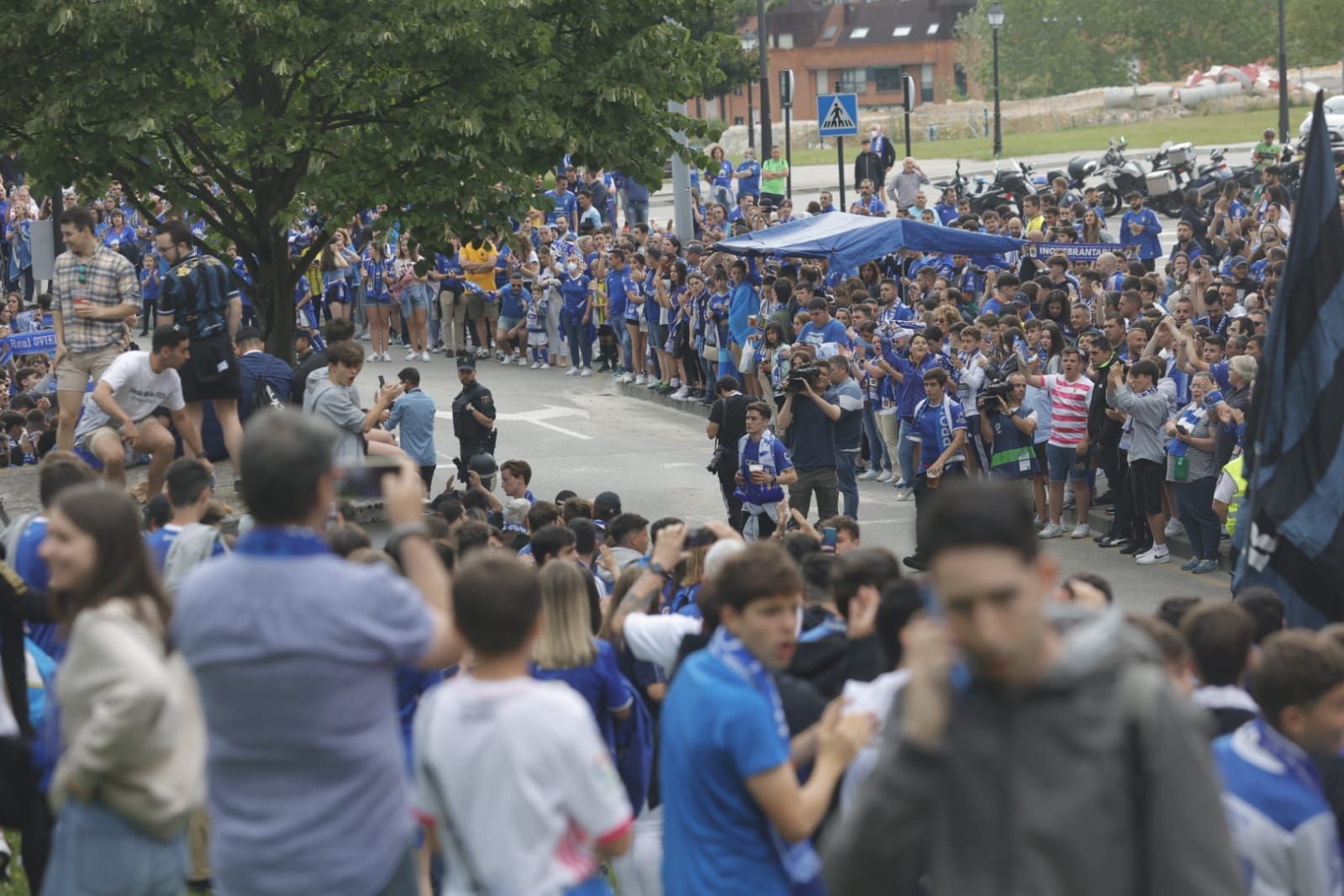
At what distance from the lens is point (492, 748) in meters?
4.04

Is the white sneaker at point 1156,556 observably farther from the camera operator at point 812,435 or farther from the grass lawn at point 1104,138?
the grass lawn at point 1104,138

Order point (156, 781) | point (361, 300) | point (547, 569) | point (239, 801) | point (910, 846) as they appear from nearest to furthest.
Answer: point (910, 846) < point (239, 801) < point (156, 781) < point (547, 569) < point (361, 300)

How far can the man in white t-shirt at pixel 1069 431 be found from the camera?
15742 mm

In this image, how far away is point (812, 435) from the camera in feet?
51.1

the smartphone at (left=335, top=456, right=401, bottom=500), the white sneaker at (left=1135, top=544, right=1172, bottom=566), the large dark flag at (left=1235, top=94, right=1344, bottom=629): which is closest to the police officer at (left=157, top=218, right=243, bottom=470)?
the large dark flag at (left=1235, top=94, right=1344, bottom=629)

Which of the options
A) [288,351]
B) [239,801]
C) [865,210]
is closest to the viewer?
[239,801]

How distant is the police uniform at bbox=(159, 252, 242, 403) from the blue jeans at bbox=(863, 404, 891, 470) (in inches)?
324

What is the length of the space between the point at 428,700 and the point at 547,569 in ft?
7.47

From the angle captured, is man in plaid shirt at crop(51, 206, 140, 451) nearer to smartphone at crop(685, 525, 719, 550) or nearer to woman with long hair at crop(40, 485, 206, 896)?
smartphone at crop(685, 525, 719, 550)

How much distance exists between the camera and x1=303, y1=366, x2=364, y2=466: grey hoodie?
482 inches

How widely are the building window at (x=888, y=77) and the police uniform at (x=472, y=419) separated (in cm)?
9009

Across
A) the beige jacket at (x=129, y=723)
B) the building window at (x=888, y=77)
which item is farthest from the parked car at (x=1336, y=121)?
the building window at (x=888, y=77)

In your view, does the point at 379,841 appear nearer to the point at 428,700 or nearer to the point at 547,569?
the point at 428,700

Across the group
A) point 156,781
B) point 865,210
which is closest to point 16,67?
point 156,781
